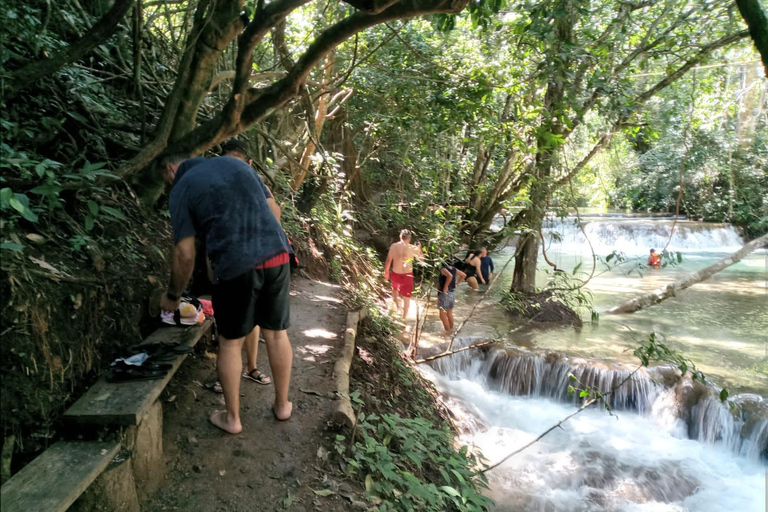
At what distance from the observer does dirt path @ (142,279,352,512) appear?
267 centimetres

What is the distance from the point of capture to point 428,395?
6051mm

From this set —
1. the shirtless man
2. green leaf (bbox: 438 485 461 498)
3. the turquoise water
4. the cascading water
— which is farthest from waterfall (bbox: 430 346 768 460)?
green leaf (bbox: 438 485 461 498)

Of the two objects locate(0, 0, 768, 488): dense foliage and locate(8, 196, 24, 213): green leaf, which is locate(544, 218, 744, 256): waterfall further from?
locate(8, 196, 24, 213): green leaf

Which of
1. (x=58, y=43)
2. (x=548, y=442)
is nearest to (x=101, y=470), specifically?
(x=58, y=43)

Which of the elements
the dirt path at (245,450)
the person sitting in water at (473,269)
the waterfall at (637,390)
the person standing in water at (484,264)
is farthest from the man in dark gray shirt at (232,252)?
the person standing in water at (484,264)

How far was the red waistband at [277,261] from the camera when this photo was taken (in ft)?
9.55

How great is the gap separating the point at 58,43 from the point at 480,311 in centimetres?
934

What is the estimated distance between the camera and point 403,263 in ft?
27.7

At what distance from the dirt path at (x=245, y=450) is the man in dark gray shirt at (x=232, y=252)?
7.9 inches

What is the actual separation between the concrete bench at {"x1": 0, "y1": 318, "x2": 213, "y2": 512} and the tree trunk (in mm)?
7336

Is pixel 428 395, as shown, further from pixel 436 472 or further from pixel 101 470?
pixel 101 470

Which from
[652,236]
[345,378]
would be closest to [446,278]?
[345,378]

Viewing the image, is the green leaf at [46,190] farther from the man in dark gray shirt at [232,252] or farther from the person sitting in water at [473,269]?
the person sitting in water at [473,269]

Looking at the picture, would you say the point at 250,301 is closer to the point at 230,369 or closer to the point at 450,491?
the point at 230,369
